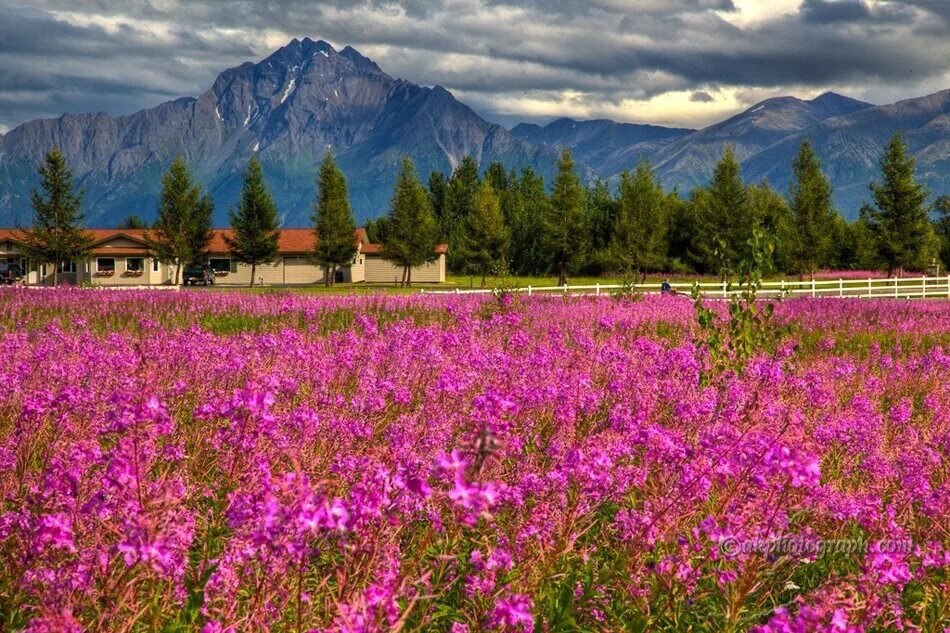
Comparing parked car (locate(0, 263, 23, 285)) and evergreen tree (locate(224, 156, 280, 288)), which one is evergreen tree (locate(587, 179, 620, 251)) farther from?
parked car (locate(0, 263, 23, 285))

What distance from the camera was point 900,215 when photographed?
57562 mm

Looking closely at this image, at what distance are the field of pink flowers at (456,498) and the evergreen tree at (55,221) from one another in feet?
195

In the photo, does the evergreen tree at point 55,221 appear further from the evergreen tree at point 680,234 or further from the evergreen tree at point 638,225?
the evergreen tree at point 680,234

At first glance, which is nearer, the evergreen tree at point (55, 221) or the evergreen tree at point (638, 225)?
the evergreen tree at point (55, 221)

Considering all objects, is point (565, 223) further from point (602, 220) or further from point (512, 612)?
point (512, 612)

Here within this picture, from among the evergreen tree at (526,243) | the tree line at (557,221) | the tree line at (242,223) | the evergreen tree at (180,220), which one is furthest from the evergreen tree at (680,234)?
the evergreen tree at (180,220)

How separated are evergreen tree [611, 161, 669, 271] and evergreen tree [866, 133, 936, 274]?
52.3 feet

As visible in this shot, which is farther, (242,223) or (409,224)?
(242,223)

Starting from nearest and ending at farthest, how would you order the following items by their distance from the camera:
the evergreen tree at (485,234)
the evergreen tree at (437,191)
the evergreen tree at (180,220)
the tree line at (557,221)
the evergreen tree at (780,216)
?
the tree line at (557,221), the evergreen tree at (780,216), the evergreen tree at (485,234), the evergreen tree at (180,220), the evergreen tree at (437,191)

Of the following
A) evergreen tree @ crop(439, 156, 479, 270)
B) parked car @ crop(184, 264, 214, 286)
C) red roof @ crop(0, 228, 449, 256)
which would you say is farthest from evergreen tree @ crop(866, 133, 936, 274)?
parked car @ crop(184, 264, 214, 286)

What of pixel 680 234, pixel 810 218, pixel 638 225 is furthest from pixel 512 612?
pixel 680 234

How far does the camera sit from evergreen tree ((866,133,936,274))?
56.6 meters

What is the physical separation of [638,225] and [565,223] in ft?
19.3

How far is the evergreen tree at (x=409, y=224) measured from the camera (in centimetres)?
6266
